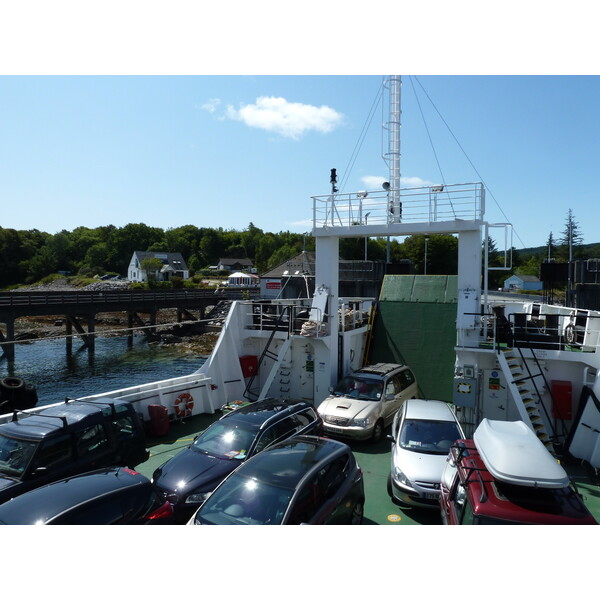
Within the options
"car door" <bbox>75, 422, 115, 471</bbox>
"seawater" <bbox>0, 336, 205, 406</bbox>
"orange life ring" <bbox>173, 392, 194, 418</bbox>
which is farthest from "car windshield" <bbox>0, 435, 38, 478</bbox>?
"seawater" <bbox>0, 336, 205, 406</bbox>

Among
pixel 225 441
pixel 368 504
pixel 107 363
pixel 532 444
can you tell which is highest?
pixel 532 444

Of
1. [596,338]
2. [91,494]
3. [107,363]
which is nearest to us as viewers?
[91,494]

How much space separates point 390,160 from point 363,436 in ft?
32.6

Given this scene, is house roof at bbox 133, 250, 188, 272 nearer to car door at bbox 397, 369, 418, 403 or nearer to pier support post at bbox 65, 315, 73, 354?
pier support post at bbox 65, 315, 73, 354

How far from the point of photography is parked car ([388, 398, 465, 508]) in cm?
690

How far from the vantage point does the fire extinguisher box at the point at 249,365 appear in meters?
12.8

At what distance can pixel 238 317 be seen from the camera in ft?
42.3

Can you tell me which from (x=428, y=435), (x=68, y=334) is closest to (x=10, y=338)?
(x=68, y=334)

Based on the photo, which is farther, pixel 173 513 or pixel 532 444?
pixel 173 513

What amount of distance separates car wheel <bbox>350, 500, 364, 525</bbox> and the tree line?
56404mm

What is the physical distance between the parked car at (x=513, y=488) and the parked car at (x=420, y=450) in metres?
1.11

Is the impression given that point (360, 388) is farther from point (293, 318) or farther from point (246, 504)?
point (246, 504)

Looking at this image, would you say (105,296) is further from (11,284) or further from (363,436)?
(11,284)

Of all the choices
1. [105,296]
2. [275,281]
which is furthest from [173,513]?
[275,281]
